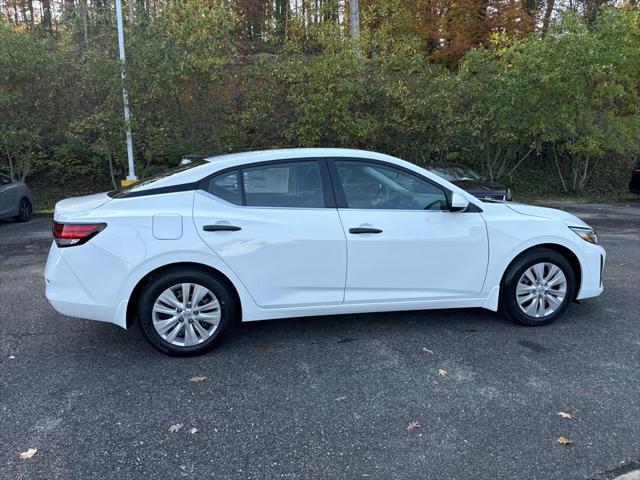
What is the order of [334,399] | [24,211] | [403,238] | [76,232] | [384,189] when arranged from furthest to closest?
[24,211], [384,189], [403,238], [76,232], [334,399]

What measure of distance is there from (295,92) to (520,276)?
1080 centimetres

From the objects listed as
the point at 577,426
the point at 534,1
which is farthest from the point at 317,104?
the point at 534,1

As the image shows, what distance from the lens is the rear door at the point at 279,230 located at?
405cm

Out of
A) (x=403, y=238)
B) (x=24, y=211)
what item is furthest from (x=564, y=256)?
(x=24, y=211)

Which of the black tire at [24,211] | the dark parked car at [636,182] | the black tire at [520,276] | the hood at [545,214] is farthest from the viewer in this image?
the dark parked car at [636,182]

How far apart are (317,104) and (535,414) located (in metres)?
11.7

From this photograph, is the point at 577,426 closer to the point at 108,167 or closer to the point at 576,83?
the point at 576,83

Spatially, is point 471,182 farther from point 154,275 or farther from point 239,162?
point 154,275

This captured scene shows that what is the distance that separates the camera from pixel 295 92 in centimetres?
1427

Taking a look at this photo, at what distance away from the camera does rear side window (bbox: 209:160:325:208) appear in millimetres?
4184

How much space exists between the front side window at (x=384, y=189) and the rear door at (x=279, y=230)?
18cm

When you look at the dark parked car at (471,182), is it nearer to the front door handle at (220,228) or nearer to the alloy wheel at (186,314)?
the front door handle at (220,228)

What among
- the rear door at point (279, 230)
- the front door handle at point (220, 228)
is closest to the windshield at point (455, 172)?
the rear door at point (279, 230)

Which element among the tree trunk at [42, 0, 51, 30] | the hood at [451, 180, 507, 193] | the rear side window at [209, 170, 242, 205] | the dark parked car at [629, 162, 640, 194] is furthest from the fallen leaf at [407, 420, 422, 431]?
the tree trunk at [42, 0, 51, 30]
